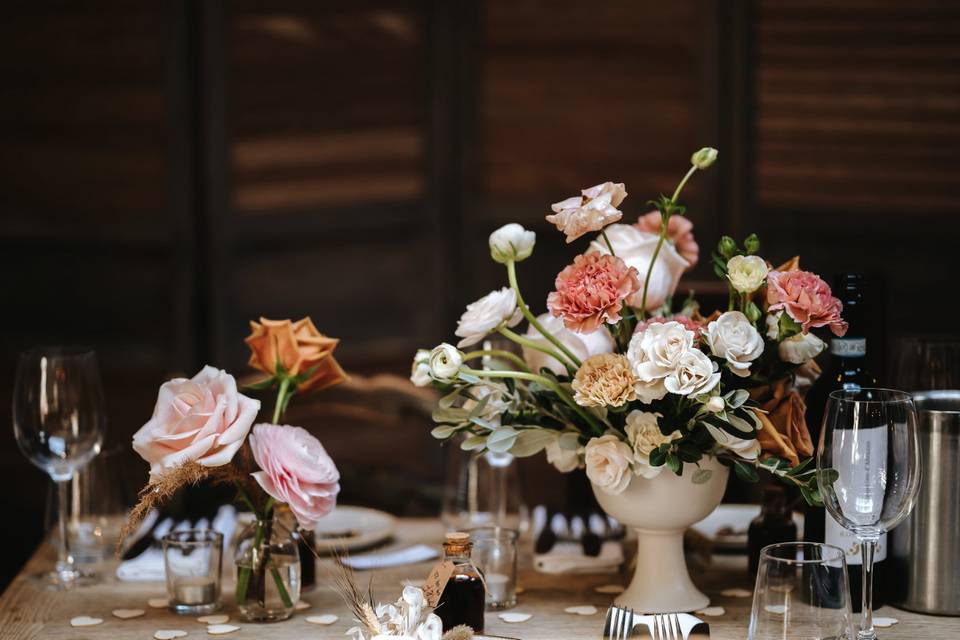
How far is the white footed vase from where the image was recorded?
1.30 meters

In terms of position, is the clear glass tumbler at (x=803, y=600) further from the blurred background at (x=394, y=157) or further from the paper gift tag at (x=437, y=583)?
the blurred background at (x=394, y=157)

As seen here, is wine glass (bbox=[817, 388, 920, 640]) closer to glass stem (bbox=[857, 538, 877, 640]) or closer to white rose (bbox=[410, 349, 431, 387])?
glass stem (bbox=[857, 538, 877, 640])

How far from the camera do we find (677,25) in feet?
11.5

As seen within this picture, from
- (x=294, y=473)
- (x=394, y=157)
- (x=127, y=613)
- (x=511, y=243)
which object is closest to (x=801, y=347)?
(x=511, y=243)

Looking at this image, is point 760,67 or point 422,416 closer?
point 422,416

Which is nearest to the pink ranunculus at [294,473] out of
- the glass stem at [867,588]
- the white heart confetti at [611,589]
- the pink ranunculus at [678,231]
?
the white heart confetti at [611,589]

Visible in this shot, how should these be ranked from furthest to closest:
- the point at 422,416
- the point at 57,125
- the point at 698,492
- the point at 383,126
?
the point at 383,126 → the point at 57,125 → the point at 422,416 → the point at 698,492

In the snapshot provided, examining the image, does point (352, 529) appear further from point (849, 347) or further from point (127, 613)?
point (849, 347)

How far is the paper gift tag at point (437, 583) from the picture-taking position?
123 centimetres

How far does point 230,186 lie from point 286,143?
0.72 feet

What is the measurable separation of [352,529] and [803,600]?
2.56 feet

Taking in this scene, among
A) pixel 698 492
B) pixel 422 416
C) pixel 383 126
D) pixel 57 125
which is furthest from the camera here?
pixel 383 126

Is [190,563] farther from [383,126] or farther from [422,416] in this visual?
[383,126]

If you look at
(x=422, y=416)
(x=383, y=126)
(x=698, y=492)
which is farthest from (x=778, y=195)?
(x=698, y=492)
